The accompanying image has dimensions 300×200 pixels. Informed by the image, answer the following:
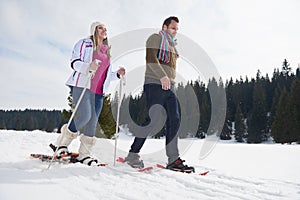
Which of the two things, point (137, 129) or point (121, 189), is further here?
point (137, 129)

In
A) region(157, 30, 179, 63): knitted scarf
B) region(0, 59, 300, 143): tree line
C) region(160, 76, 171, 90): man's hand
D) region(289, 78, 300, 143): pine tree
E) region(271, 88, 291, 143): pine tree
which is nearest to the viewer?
region(160, 76, 171, 90): man's hand

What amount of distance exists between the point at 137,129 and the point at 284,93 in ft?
131

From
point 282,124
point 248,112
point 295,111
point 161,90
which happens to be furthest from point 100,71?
point 248,112

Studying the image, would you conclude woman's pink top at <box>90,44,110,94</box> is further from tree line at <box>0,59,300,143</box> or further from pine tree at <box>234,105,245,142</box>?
pine tree at <box>234,105,245,142</box>

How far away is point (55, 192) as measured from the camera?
5.69ft

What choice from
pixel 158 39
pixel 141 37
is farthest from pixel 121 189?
pixel 141 37

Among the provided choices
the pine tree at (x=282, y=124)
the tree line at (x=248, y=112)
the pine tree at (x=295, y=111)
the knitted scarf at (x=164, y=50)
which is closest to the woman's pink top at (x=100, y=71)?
the knitted scarf at (x=164, y=50)

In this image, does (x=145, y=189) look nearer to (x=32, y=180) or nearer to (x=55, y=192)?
(x=55, y=192)

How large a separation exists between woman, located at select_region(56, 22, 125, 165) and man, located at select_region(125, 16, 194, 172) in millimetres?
633

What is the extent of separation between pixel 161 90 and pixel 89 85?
1.00m

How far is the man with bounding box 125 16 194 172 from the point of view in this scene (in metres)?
3.08

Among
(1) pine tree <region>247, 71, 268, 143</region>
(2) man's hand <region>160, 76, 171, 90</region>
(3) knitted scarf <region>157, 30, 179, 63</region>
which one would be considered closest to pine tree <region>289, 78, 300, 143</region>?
(1) pine tree <region>247, 71, 268, 143</region>

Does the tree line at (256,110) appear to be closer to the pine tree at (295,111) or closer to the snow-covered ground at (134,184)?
the pine tree at (295,111)

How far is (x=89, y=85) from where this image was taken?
3.19m
